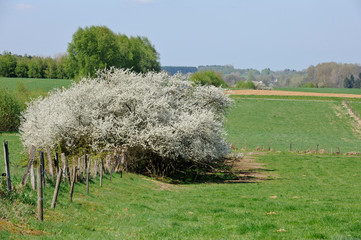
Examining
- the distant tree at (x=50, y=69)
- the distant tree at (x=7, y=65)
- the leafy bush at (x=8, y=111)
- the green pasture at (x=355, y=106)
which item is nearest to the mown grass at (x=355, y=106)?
the green pasture at (x=355, y=106)

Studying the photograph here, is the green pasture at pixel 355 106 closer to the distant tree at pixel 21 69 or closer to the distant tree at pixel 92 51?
the distant tree at pixel 92 51

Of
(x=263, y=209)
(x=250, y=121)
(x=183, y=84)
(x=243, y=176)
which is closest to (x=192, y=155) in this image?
Answer: (x=243, y=176)

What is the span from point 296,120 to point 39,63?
90.2m

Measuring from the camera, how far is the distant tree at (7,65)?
136 meters

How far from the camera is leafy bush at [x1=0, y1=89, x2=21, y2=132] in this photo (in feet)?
223

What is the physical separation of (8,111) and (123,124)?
40870mm

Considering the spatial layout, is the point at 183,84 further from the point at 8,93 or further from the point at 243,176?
the point at 8,93

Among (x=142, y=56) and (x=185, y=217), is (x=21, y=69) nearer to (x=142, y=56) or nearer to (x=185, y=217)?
(x=142, y=56)

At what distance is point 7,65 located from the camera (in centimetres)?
13762

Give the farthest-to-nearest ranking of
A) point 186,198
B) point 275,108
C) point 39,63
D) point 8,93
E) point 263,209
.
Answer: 1. point 39,63
2. point 275,108
3. point 8,93
4. point 186,198
5. point 263,209

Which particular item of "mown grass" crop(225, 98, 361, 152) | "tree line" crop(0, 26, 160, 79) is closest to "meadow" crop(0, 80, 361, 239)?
"mown grass" crop(225, 98, 361, 152)

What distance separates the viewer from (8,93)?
7075cm

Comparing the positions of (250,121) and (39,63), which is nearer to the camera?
(250,121)

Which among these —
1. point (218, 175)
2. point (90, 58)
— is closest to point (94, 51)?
point (90, 58)
